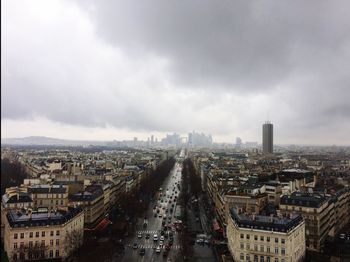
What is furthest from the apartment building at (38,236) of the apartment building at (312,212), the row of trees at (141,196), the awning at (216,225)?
the apartment building at (312,212)

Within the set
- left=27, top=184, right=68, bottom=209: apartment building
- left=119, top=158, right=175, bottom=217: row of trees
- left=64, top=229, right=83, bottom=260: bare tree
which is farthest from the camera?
left=119, top=158, right=175, bottom=217: row of trees

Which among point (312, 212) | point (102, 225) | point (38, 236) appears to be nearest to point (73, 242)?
point (38, 236)

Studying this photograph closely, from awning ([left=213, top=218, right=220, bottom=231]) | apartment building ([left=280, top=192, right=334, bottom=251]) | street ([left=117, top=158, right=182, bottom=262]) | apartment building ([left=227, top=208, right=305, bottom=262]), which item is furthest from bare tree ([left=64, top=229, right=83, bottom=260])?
apartment building ([left=280, top=192, right=334, bottom=251])

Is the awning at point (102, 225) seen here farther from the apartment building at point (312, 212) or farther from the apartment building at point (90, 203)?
the apartment building at point (312, 212)

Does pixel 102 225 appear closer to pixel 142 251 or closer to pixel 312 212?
pixel 142 251

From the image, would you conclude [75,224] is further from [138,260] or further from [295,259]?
[295,259]

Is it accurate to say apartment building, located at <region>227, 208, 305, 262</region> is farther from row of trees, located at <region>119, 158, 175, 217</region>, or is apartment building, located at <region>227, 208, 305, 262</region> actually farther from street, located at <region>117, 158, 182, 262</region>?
row of trees, located at <region>119, 158, 175, 217</region>

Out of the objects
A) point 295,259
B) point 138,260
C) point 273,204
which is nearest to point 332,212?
point 273,204
